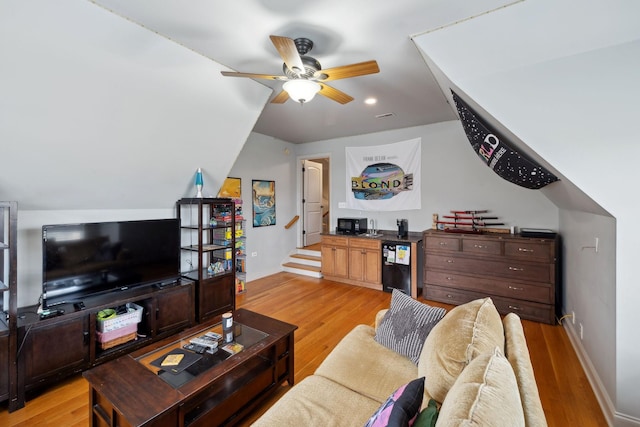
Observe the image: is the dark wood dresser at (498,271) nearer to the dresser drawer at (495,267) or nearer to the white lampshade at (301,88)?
the dresser drawer at (495,267)

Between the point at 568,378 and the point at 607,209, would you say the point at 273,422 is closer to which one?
the point at 607,209

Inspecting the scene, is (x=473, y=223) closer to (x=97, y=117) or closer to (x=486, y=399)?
(x=486, y=399)

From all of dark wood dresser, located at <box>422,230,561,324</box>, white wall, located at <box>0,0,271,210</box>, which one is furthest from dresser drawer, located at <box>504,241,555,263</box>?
white wall, located at <box>0,0,271,210</box>

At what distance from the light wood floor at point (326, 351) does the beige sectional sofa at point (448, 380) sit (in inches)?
27.5

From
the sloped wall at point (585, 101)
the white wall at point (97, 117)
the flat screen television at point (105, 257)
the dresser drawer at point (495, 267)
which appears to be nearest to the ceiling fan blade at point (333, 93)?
the sloped wall at point (585, 101)

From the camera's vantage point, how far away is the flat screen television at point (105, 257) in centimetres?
244

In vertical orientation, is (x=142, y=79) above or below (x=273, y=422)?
above

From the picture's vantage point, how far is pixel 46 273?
2395 millimetres

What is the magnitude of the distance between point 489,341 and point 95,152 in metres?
3.18

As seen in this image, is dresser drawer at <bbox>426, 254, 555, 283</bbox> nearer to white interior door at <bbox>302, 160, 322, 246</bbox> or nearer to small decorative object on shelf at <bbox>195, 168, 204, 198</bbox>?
white interior door at <bbox>302, 160, 322, 246</bbox>

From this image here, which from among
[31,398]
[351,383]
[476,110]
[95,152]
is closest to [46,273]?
[31,398]

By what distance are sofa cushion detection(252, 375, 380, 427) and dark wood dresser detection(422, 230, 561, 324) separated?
2752 millimetres

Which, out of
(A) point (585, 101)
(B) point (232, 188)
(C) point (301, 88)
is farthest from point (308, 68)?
(B) point (232, 188)

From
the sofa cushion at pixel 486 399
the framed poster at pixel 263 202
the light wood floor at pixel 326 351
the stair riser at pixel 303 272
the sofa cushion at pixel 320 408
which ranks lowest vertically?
the light wood floor at pixel 326 351
